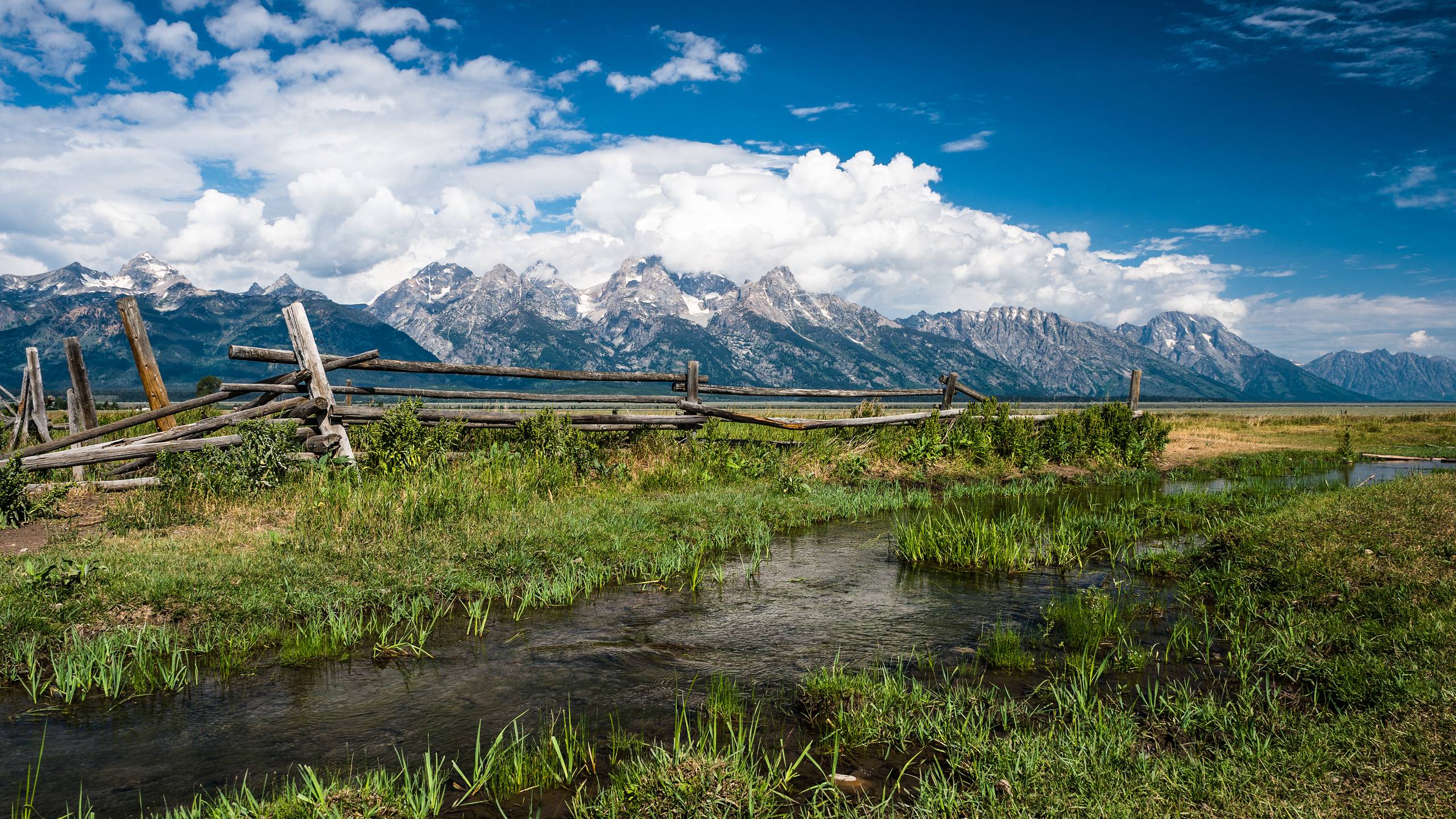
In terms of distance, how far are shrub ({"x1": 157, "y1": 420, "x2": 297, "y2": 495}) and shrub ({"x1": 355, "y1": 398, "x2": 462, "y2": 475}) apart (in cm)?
104

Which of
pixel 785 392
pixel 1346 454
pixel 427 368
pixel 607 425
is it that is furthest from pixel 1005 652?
pixel 1346 454

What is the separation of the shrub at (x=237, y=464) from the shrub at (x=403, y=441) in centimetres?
104

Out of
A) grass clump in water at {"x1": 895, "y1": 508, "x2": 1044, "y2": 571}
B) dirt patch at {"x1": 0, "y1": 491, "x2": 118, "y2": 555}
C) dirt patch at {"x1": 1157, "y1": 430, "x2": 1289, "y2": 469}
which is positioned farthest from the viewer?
dirt patch at {"x1": 1157, "y1": 430, "x2": 1289, "y2": 469}

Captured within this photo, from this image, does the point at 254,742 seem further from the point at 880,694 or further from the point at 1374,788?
the point at 1374,788

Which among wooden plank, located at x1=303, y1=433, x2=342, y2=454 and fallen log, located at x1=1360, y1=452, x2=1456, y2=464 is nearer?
wooden plank, located at x1=303, y1=433, x2=342, y2=454

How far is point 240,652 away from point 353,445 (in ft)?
23.5

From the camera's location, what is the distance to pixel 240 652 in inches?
178

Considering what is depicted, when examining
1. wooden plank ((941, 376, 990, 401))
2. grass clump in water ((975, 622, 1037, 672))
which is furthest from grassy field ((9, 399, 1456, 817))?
wooden plank ((941, 376, 990, 401))

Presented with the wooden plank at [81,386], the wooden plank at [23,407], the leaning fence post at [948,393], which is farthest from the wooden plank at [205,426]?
the leaning fence post at [948,393]

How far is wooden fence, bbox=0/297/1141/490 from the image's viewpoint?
8.82 m

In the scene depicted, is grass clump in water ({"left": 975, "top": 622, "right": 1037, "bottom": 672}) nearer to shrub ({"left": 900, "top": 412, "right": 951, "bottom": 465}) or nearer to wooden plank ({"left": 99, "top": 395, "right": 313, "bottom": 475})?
wooden plank ({"left": 99, "top": 395, "right": 313, "bottom": 475})

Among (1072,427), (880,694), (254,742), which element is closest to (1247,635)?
(880,694)

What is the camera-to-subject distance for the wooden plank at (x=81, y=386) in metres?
13.0

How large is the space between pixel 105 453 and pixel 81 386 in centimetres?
684
